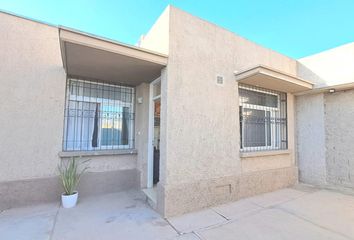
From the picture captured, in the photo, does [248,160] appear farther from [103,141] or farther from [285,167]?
[103,141]

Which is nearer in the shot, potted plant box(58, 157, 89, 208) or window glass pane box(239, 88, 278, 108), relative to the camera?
potted plant box(58, 157, 89, 208)

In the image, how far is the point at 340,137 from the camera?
552 centimetres

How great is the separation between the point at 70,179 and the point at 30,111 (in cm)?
190

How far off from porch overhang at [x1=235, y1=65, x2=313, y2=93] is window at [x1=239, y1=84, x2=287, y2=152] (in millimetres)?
322

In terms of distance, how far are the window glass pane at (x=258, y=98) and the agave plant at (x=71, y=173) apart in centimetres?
501

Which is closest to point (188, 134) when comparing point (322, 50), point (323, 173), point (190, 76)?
point (190, 76)

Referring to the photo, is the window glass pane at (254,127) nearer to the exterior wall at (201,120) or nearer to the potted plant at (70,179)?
the exterior wall at (201,120)

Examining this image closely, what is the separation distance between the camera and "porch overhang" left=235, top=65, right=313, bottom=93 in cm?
454

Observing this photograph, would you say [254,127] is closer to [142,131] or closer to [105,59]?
[142,131]

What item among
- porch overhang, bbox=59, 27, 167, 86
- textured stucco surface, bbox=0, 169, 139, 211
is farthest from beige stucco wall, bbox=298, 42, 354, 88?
textured stucco surface, bbox=0, 169, 139, 211

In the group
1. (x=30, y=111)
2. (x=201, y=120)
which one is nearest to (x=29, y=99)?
(x=30, y=111)

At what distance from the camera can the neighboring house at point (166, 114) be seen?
13.0 feet

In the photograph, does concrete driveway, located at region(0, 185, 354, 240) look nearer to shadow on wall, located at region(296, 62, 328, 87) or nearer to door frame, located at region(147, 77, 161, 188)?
door frame, located at region(147, 77, 161, 188)

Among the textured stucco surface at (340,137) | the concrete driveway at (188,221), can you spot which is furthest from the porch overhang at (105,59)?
the textured stucco surface at (340,137)
